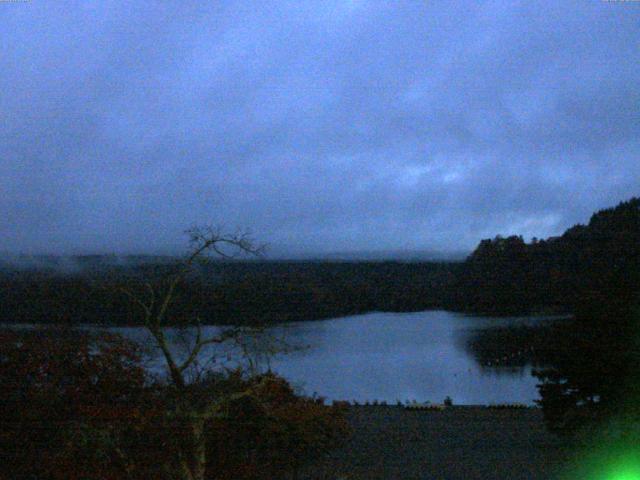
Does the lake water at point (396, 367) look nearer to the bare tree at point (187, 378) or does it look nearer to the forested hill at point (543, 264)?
the forested hill at point (543, 264)

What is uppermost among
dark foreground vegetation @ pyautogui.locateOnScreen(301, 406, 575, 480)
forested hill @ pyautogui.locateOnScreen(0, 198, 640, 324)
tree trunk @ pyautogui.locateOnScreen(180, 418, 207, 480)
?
forested hill @ pyautogui.locateOnScreen(0, 198, 640, 324)

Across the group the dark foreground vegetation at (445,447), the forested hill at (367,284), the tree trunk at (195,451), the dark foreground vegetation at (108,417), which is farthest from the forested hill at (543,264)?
the tree trunk at (195,451)

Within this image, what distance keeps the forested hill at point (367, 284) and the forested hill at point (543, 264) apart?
0.04 metres

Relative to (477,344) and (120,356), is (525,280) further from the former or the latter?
(120,356)

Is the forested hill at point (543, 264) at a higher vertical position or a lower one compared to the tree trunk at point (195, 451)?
higher

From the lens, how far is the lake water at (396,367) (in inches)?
668

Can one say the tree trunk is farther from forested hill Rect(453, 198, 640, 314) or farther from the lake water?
forested hill Rect(453, 198, 640, 314)

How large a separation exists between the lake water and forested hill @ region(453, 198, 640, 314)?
59.1 inches

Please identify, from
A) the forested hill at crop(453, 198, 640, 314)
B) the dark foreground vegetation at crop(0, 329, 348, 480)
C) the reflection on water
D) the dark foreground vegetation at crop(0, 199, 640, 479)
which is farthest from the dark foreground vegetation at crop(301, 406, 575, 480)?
the forested hill at crop(453, 198, 640, 314)

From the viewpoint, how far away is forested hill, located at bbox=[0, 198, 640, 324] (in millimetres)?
10414

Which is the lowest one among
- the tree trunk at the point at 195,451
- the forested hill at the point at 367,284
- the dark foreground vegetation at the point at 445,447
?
the dark foreground vegetation at the point at 445,447

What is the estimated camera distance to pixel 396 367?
1977cm

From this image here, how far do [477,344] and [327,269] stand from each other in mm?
6029

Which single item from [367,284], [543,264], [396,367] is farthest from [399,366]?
[543,264]
